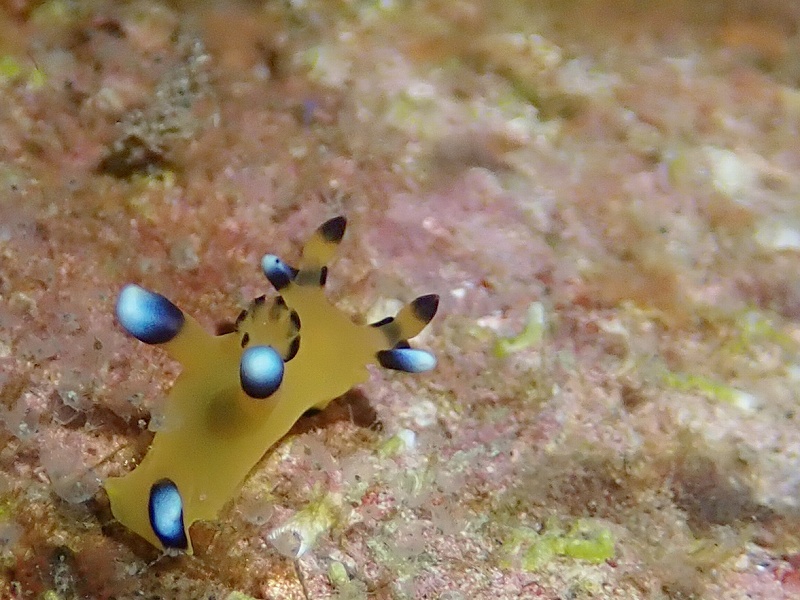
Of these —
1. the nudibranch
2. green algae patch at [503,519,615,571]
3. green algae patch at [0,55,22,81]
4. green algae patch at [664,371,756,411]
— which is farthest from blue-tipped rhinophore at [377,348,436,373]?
green algae patch at [0,55,22,81]

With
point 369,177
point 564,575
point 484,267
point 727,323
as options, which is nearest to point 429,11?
point 369,177

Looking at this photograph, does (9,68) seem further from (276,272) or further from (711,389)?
(711,389)

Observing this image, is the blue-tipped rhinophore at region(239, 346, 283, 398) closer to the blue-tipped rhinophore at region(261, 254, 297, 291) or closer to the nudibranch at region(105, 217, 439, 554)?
the nudibranch at region(105, 217, 439, 554)

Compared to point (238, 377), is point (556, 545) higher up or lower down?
lower down

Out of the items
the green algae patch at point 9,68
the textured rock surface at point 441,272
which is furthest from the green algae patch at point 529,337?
the green algae patch at point 9,68

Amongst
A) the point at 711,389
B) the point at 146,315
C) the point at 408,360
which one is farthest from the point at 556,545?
the point at 146,315
